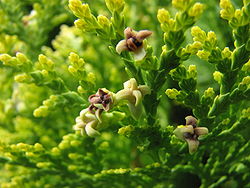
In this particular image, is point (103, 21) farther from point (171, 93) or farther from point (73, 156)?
point (73, 156)

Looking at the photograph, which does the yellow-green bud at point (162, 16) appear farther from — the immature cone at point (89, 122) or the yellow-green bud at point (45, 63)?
the yellow-green bud at point (45, 63)

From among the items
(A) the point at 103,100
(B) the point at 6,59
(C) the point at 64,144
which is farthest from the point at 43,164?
(A) the point at 103,100

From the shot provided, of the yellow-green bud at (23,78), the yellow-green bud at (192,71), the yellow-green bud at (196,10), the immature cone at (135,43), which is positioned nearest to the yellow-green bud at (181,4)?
the yellow-green bud at (196,10)

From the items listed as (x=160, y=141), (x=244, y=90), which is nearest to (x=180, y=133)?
(x=160, y=141)

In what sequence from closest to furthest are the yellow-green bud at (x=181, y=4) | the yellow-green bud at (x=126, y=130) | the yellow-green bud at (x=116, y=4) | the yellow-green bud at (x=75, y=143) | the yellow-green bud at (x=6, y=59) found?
the yellow-green bud at (x=181, y=4), the yellow-green bud at (x=116, y=4), the yellow-green bud at (x=126, y=130), the yellow-green bud at (x=6, y=59), the yellow-green bud at (x=75, y=143)

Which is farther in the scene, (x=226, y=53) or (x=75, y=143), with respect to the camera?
(x=75, y=143)

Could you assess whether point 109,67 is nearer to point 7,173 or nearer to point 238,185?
point 7,173

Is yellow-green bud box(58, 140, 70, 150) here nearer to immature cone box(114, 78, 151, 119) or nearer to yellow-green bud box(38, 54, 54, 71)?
yellow-green bud box(38, 54, 54, 71)
